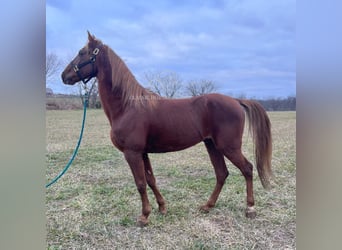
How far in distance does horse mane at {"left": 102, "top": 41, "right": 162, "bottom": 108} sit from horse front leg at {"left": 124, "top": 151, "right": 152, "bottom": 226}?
278mm

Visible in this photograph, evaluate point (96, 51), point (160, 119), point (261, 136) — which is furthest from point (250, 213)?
point (96, 51)

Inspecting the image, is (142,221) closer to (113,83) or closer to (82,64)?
(113,83)

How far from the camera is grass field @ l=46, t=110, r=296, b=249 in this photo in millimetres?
1314

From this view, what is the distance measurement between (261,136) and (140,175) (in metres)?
0.72

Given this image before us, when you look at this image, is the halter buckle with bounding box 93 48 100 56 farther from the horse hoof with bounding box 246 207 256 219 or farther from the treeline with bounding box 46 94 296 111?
the horse hoof with bounding box 246 207 256 219

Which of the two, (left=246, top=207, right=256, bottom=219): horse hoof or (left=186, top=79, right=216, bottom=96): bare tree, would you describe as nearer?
(left=186, top=79, right=216, bottom=96): bare tree

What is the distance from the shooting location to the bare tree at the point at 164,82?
133cm

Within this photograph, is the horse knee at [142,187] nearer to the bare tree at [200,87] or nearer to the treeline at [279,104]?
the bare tree at [200,87]

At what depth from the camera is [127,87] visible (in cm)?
136

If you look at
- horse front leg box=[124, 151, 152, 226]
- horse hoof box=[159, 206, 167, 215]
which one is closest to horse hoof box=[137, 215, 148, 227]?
horse front leg box=[124, 151, 152, 226]

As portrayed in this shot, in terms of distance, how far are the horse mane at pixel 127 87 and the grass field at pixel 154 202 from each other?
0.19m

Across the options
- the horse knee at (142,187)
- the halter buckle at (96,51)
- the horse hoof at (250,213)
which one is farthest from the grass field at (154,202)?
the halter buckle at (96,51)

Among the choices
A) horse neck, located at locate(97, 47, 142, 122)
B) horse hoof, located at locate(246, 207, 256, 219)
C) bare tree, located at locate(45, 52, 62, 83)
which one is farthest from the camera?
horse hoof, located at locate(246, 207, 256, 219)
